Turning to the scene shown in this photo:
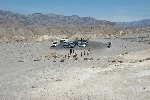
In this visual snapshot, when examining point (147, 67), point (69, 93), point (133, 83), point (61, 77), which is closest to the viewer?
point (69, 93)

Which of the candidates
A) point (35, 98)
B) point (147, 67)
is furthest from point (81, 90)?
point (147, 67)

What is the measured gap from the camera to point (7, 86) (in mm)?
33281

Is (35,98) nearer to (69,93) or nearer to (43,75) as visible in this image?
(69,93)

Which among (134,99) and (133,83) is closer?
(134,99)

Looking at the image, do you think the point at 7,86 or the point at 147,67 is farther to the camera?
the point at 147,67

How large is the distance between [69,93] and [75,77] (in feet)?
27.2

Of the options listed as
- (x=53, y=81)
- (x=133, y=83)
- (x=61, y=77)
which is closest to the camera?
(x=133, y=83)

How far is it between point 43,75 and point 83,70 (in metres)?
6.14

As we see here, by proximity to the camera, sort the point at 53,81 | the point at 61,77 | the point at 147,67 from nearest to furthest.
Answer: the point at 53,81 < the point at 61,77 < the point at 147,67

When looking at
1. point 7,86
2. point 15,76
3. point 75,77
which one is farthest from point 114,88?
point 15,76

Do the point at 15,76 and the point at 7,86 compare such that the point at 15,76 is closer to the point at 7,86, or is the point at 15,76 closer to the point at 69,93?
the point at 7,86

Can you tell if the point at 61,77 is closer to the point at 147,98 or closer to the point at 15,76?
the point at 15,76

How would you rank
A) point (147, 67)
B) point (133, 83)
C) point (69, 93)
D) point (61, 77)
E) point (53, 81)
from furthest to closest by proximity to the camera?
point (147, 67) → point (61, 77) → point (53, 81) → point (133, 83) → point (69, 93)

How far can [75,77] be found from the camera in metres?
37.6
